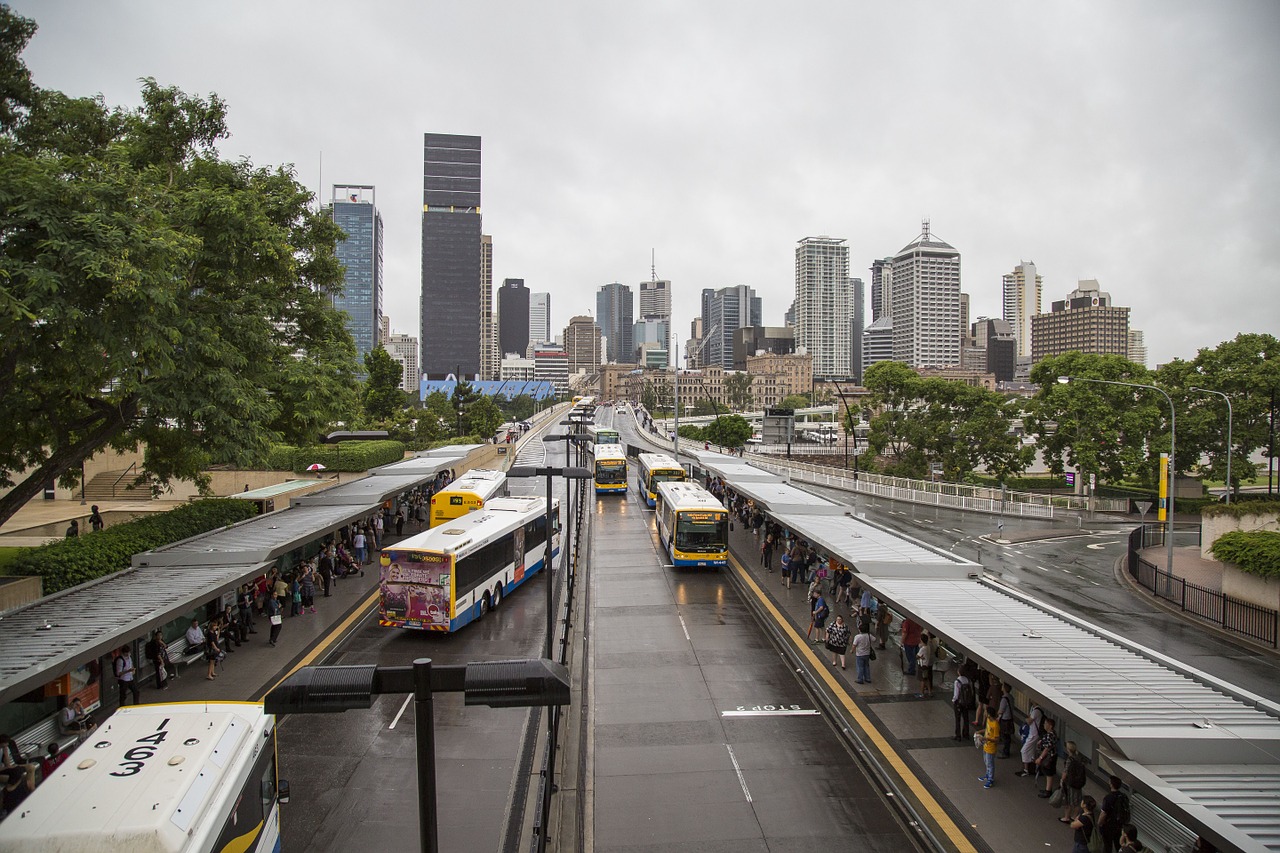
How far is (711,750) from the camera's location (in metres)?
13.7

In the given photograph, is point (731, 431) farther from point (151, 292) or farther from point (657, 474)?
point (151, 292)

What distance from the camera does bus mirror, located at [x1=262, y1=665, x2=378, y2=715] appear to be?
5898 millimetres

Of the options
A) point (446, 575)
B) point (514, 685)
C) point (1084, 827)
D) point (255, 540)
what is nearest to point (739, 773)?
point (1084, 827)

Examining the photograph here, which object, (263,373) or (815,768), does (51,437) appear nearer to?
(263,373)

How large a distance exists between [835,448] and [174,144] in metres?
95.9

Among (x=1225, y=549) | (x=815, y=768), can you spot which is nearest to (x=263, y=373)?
(x=815, y=768)

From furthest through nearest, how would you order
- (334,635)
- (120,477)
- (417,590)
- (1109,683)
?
1. (120,477)
2. (334,635)
3. (417,590)
4. (1109,683)

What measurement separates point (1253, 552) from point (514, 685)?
2498cm

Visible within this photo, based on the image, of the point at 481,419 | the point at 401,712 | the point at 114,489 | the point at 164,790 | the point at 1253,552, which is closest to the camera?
the point at 164,790

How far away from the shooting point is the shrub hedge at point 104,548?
16703 mm

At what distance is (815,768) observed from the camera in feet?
42.8

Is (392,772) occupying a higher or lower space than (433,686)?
lower

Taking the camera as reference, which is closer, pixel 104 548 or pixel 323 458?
pixel 104 548

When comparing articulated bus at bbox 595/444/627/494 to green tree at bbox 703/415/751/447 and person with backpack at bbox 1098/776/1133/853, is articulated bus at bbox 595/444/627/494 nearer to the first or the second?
green tree at bbox 703/415/751/447
